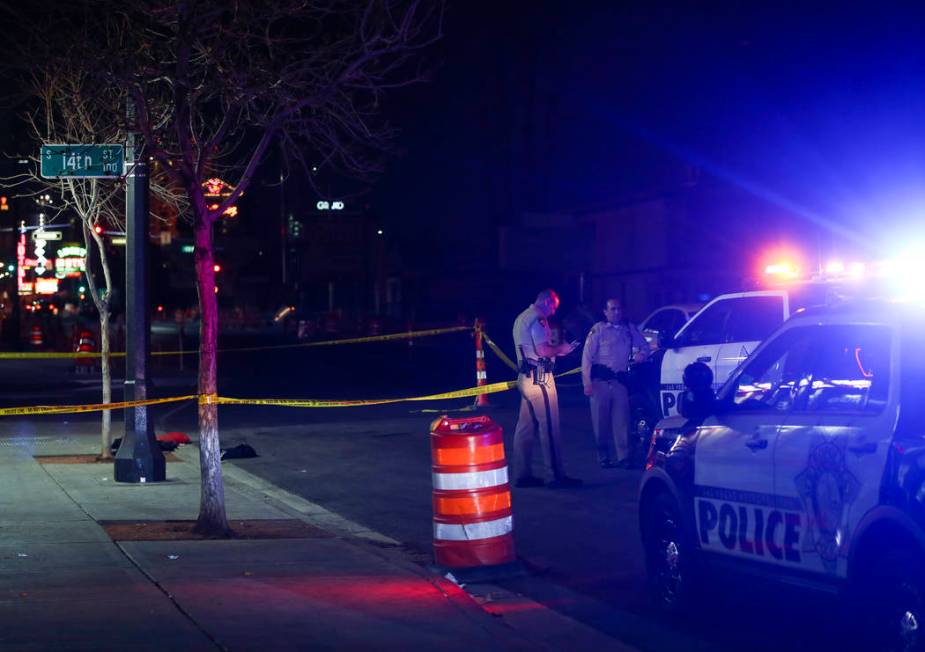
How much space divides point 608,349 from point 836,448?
875 centimetres

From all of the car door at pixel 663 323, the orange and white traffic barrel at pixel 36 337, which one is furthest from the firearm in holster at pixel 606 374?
the orange and white traffic barrel at pixel 36 337

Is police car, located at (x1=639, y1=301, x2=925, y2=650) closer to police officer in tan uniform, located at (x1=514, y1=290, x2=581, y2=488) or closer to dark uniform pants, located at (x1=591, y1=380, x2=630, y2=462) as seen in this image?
police officer in tan uniform, located at (x1=514, y1=290, x2=581, y2=488)

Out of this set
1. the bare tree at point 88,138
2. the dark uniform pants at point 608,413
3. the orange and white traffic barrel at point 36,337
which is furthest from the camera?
the orange and white traffic barrel at point 36,337

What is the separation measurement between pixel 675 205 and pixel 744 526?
3814 centimetres

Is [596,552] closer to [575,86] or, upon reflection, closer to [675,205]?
[675,205]

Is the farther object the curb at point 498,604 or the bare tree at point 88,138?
the bare tree at point 88,138

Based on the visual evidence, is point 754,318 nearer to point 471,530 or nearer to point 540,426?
point 540,426

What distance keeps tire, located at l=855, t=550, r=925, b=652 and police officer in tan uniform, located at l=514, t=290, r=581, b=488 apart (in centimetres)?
727

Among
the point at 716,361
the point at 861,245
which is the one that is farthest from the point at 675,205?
the point at 716,361

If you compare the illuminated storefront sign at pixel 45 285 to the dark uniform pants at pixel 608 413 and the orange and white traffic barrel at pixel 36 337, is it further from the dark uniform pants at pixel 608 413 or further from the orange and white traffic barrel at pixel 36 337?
the dark uniform pants at pixel 608 413

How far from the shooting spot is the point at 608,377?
49.6ft

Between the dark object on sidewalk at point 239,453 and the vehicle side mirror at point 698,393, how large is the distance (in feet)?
32.6

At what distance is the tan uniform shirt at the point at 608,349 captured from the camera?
1507 cm

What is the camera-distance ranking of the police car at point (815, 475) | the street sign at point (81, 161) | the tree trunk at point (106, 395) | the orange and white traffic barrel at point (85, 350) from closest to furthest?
the police car at point (815, 475) < the street sign at point (81, 161) < the tree trunk at point (106, 395) < the orange and white traffic barrel at point (85, 350)
